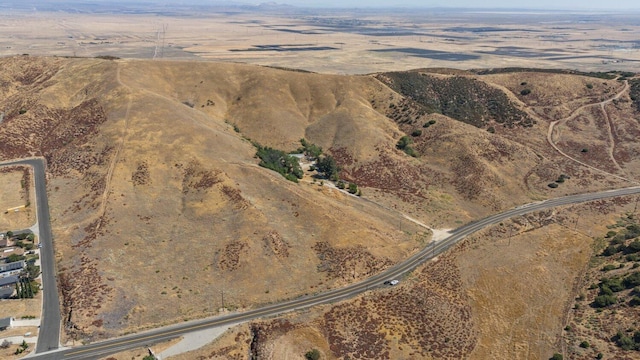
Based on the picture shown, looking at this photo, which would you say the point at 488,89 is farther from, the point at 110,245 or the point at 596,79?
the point at 110,245

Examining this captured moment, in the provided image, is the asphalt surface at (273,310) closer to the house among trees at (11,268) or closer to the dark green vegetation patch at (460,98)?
the house among trees at (11,268)

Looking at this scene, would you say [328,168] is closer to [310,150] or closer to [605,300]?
[310,150]

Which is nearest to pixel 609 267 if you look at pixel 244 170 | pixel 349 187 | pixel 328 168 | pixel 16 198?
pixel 349 187

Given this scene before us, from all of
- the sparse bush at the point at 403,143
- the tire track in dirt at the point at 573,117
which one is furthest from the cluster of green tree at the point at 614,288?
the sparse bush at the point at 403,143

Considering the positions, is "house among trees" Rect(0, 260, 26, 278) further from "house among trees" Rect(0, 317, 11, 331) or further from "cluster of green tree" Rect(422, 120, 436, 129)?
"cluster of green tree" Rect(422, 120, 436, 129)

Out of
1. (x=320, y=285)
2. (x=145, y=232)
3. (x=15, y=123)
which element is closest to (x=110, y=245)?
(x=145, y=232)
